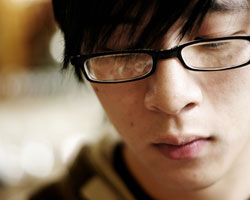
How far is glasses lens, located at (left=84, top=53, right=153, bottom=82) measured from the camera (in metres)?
0.77

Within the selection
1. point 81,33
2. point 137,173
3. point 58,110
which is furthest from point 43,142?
point 81,33

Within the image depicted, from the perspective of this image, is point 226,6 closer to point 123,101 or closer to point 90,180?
point 123,101

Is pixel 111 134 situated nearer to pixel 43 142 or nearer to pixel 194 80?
pixel 194 80

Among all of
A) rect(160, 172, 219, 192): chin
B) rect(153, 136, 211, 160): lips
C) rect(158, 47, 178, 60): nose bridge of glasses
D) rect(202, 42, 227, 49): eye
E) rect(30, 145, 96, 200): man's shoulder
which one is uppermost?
rect(202, 42, 227, 49): eye

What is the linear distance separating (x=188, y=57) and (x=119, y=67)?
0.17 metres

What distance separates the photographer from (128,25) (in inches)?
29.0

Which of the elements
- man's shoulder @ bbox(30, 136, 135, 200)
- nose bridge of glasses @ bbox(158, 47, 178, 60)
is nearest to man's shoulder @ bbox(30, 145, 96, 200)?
man's shoulder @ bbox(30, 136, 135, 200)

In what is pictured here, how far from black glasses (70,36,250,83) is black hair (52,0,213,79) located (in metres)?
0.03

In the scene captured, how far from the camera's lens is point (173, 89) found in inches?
27.1

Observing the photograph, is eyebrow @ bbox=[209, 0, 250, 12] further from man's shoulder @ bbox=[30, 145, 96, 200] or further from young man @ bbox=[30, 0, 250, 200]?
man's shoulder @ bbox=[30, 145, 96, 200]

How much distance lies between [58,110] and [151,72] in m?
3.17

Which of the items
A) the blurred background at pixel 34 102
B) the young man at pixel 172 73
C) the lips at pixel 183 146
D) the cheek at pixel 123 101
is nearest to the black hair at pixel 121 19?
the young man at pixel 172 73

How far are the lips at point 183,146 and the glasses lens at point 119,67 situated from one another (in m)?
0.17

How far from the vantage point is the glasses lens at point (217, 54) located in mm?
715
